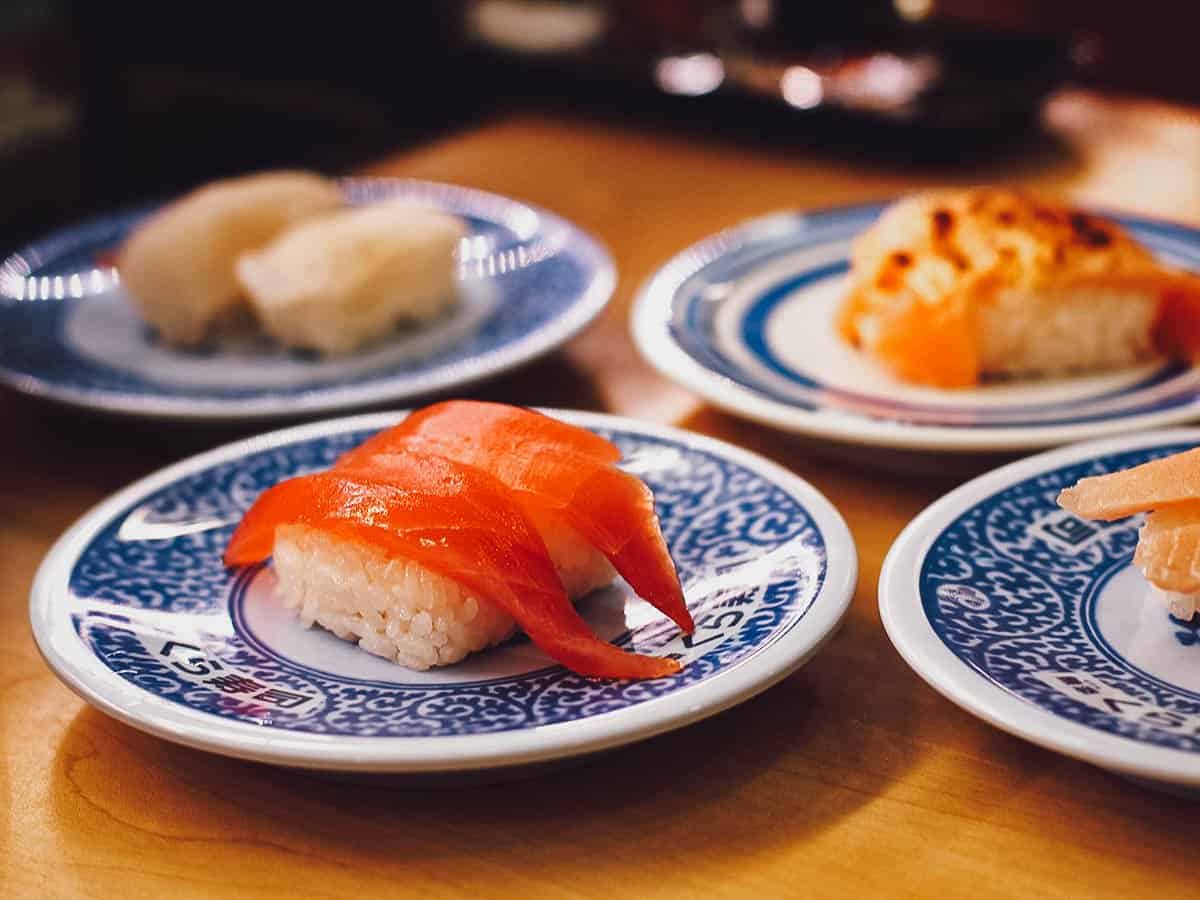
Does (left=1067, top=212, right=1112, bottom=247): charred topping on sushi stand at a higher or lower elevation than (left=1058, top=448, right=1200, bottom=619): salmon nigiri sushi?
higher

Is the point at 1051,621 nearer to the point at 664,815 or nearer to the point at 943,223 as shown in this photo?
the point at 664,815

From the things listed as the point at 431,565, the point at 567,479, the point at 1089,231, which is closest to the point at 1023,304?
the point at 1089,231

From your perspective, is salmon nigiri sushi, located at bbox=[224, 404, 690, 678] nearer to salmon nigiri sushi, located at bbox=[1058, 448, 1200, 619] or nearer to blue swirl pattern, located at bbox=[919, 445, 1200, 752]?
blue swirl pattern, located at bbox=[919, 445, 1200, 752]

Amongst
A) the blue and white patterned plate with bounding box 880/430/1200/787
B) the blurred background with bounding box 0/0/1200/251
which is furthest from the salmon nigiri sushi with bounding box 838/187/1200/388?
the blurred background with bounding box 0/0/1200/251

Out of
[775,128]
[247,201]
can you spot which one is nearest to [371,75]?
[775,128]

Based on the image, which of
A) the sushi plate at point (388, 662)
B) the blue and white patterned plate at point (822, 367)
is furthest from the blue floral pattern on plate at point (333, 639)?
the blue and white patterned plate at point (822, 367)
